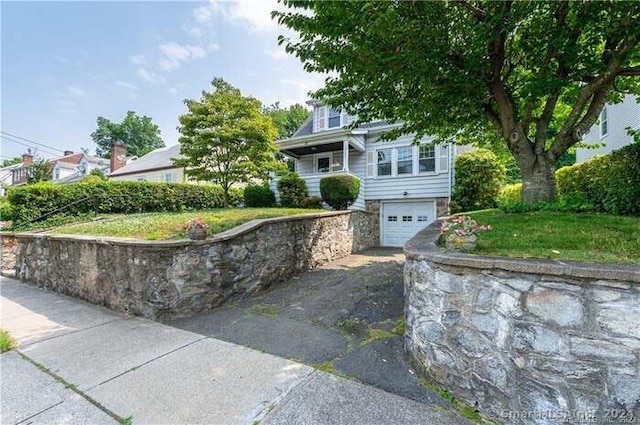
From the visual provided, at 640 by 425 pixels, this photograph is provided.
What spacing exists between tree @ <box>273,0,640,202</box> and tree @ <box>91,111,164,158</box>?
44.1 m

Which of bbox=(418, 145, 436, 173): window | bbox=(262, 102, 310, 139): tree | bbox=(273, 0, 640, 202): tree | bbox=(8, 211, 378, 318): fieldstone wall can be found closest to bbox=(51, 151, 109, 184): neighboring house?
bbox=(262, 102, 310, 139): tree

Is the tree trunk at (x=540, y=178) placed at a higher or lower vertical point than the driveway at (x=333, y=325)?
higher

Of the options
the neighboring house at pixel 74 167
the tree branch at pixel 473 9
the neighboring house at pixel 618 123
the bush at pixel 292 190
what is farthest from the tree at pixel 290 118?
the tree branch at pixel 473 9

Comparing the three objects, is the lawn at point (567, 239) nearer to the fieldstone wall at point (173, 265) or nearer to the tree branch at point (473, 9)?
the tree branch at point (473, 9)

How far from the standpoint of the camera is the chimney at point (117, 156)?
82.9ft

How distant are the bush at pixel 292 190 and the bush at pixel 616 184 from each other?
863 cm

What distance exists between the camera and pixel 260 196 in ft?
40.4

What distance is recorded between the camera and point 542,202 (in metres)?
5.26

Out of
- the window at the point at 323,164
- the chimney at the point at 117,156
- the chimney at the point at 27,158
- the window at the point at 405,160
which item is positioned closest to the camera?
the window at the point at 405,160

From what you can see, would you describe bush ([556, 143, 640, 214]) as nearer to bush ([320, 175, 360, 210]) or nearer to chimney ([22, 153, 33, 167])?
bush ([320, 175, 360, 210])

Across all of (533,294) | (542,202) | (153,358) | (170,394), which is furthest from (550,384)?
(542,202)

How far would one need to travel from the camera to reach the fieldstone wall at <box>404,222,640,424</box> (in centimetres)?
184

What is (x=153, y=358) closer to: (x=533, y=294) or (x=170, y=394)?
(x=170, y=394)

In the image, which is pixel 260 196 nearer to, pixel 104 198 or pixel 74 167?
pixel 104 198
